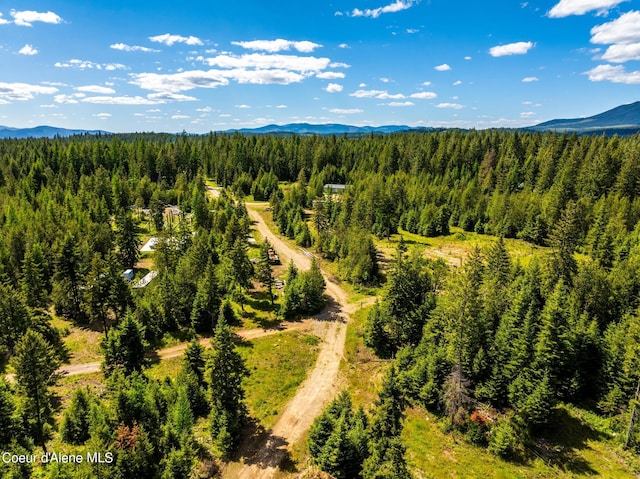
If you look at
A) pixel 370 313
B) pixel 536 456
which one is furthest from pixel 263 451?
pixel 536 456

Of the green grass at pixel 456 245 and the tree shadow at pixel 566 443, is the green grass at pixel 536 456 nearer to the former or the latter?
the tree shadow at pixel 566 443

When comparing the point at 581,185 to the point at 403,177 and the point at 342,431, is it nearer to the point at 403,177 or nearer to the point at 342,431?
the point at 403,177

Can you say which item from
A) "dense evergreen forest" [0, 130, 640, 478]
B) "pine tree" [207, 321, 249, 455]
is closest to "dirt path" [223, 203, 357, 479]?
"pine tree" [207, 321, 249, 455]

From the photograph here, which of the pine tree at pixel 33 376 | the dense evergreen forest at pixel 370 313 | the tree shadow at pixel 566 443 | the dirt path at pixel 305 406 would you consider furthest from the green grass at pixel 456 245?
the pine tree at pixel 33 376

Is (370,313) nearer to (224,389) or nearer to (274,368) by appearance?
(274,368)

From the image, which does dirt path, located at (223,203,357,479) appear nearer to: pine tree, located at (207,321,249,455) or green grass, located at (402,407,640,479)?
pine tree, located at (207,321,249,455)
